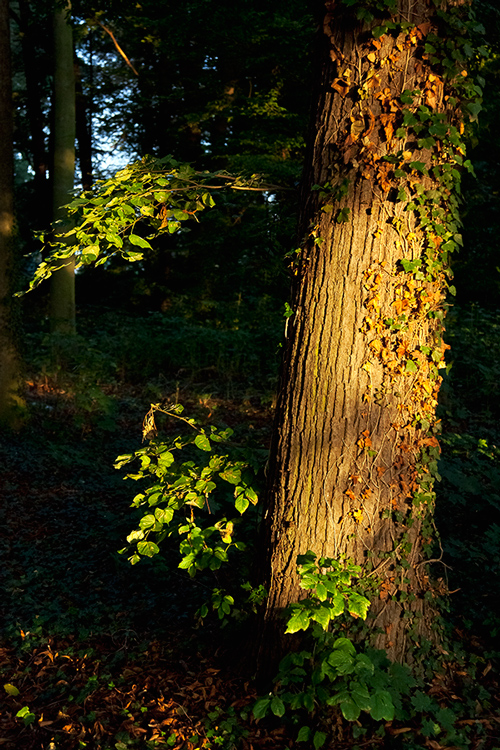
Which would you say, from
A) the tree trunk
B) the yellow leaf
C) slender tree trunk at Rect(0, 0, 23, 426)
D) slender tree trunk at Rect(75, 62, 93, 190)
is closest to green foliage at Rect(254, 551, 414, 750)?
the tree trunk

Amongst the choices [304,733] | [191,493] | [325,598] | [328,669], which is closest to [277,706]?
[304,733]

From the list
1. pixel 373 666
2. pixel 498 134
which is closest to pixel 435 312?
pixel 373 666

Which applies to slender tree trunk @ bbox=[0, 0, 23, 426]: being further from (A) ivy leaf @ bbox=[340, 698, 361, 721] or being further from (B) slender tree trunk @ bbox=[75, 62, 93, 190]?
(B) slender tree trunk @ bbox=[75, 62, 93, 190]

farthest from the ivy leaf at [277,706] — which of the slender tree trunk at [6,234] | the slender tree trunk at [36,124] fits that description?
the slender tree trunk at [36,124]

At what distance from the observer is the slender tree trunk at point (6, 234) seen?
7121mm

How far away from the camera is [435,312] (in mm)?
2949

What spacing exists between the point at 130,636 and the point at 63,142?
9719mm

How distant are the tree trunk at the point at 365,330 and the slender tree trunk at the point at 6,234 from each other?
529 cm

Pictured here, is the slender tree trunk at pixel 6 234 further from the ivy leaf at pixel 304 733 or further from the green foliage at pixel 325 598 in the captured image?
the ivy leaf at pixel 304 733

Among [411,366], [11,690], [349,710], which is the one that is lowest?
[11,690]

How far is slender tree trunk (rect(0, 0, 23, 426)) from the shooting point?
7.12 m

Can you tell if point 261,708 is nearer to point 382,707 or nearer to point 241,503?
point 382,707

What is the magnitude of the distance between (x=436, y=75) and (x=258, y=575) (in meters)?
2.69

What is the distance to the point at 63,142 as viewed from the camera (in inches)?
427
